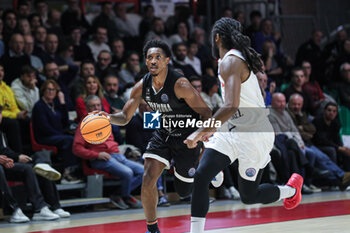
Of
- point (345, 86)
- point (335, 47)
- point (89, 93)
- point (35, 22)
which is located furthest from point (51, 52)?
point (335, 47)

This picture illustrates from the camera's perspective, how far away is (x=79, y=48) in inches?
383

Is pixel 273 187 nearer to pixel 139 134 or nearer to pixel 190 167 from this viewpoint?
pixel 190 167

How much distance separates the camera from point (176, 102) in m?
5.30

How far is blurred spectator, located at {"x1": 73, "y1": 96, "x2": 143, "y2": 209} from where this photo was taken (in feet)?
25.3

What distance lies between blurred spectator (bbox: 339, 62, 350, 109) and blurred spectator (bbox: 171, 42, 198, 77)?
3.09 m

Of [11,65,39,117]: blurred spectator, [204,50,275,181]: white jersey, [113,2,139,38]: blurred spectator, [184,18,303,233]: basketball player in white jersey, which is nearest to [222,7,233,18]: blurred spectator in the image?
[113,2,139,38]: blurred spectator

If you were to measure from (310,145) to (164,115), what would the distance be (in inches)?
202

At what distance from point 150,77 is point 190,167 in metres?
0.93

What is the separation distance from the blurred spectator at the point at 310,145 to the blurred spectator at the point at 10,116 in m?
4.55

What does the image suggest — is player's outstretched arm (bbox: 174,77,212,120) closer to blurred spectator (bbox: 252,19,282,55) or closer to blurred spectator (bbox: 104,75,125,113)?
blurred spectator (bbox: 104,75,125,113)

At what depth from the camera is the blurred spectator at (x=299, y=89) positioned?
407 inches

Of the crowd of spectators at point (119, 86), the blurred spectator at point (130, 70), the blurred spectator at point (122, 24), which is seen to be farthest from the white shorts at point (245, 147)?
the blurred spectator at point (122, 24)

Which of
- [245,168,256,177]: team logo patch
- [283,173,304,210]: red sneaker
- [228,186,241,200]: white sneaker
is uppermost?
[245,168,256,177]: team logo patch

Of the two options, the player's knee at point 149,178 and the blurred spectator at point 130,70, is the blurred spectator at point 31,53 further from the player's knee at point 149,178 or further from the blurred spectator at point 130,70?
the player's knee at point 149,178
